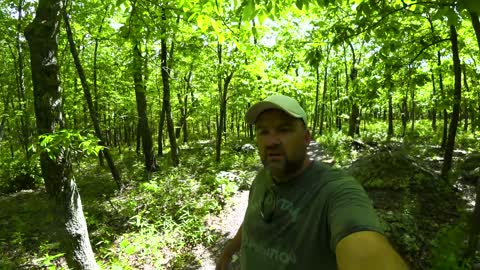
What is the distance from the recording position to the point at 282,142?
2.02 metres

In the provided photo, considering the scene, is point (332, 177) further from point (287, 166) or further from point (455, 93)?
point (455, 93)

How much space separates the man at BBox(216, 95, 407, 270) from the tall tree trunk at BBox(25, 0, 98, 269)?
12.3 feet

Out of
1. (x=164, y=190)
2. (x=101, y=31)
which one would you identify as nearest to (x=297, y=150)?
(x=164, y=190)

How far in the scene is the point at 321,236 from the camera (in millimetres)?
1697

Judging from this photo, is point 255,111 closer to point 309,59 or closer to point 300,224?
point 300,224

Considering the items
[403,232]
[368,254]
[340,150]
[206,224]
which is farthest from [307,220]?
[340,150]

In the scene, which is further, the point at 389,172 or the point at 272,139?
the point at 389,172

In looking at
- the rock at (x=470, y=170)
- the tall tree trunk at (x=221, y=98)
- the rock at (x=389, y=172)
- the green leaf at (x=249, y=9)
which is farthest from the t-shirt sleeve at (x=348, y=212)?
the tall tree trunk at (x=221, y=98)

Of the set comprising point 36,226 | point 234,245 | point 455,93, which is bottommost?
point 36,226

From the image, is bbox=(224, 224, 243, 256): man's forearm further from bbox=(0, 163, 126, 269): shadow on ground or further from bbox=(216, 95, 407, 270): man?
bbox=(0, 163, 126, 269): shadow on ground

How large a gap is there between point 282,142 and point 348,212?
62 cm

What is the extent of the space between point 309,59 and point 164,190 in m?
8.02

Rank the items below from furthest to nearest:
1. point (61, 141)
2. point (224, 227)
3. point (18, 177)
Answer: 1. point (18, 177)
2. point (224, 227)
3. point (61, 141)

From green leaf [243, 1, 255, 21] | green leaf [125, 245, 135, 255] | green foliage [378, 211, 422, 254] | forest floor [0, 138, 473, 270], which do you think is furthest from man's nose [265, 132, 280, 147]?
green leaf [125, 245, 135, 255]
